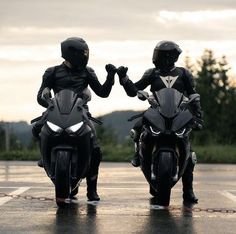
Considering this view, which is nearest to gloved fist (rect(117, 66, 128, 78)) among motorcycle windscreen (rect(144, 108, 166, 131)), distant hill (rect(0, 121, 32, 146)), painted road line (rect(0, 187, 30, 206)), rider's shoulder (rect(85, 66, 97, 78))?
rider's shoulder (rect(85, 66, 97, 78))

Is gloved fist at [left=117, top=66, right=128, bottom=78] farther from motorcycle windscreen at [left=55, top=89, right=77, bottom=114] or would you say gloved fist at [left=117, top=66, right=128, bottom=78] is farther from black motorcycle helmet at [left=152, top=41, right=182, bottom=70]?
motorcycle windscreen at [left=55, top=89, right=77, bottom=114]

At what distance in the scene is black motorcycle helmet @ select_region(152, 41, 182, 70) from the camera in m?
9.68

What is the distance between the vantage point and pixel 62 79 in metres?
9.64

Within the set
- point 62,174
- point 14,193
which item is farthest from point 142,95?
point 14,193

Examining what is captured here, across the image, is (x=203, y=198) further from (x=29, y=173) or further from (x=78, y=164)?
(x=29, y=173)

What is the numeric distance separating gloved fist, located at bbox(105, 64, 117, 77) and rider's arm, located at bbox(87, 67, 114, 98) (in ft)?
0.20

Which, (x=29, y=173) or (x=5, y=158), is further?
(x=5, y=158)

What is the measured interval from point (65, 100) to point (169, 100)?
1.26 metres

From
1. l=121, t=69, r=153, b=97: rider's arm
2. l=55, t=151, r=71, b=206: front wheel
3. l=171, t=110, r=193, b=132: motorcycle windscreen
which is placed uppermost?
l=121, t=69, r=153, b=97: rider's arm

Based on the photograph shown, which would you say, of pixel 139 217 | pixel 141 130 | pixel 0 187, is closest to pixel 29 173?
pixel 0 187

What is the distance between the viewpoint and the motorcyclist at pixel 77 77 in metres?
9.50

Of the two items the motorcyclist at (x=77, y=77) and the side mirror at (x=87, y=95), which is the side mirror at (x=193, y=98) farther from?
the side mirror at (x=87, y=95)

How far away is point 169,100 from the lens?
9031mm

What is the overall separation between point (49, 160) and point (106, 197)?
5.49 ft
